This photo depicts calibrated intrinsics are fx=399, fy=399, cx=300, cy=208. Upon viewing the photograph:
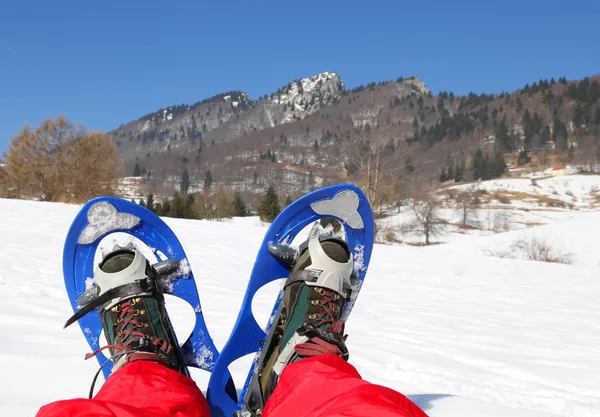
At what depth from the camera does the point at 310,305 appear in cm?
176

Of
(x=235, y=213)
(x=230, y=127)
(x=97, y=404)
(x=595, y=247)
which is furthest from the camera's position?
(x=230, y=127)

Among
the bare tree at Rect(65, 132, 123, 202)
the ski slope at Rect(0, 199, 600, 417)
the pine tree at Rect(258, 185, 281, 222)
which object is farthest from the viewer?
the pine tree at Rect(258, 185, 281, 222)

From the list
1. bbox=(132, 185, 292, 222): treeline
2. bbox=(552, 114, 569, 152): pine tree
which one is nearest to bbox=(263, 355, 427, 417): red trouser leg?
bbox=(132, 185, 292, 222): treeline

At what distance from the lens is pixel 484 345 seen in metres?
2.92

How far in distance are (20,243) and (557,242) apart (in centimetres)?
2022

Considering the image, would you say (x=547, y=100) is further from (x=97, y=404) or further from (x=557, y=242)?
(x=97, y=404)

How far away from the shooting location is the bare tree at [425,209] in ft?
92.4

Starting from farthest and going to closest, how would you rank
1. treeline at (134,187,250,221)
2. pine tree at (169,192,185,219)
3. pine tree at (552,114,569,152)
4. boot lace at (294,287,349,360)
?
pine tree at (552,114,569,152) < treeline at (134,187,250,221) < pine tree at (169,192,185,219) < boot lace at (294,287,349,360)

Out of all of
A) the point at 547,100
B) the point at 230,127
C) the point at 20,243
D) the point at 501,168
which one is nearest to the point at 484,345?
the point at 20,243

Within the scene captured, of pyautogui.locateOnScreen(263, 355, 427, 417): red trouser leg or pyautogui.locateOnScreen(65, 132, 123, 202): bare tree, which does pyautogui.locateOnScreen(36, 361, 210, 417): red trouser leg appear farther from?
pyautogui.locateOnScreen(65, 132, 123, 202): bare tree

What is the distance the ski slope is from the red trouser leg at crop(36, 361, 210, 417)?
34cm

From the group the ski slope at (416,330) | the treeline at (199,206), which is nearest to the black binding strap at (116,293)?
the ski slope at (416,330)

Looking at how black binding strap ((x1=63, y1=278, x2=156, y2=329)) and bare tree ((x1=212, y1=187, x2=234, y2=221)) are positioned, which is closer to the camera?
black binding strap ((x1=63, y1=278, x2=156, y2=329))

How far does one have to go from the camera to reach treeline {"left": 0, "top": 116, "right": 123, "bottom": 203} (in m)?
21.6
